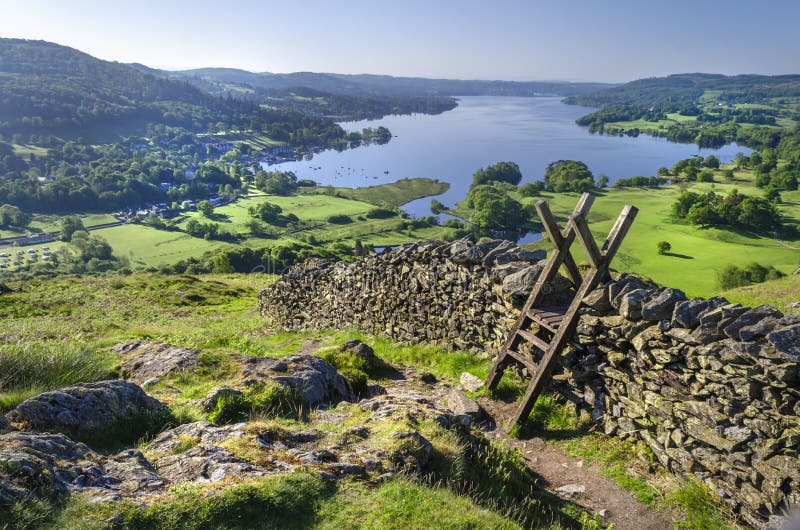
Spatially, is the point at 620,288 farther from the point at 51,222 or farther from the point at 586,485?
the point at 51,222

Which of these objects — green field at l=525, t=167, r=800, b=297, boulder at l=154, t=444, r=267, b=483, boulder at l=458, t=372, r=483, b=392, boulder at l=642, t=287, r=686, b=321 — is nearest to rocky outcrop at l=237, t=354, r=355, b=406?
boulder at l=154, t=444, r=267, b=483

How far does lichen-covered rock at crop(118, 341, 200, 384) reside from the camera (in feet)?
32.7

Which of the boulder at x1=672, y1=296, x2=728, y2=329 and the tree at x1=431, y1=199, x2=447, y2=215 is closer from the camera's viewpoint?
the boulder at x1=672, y1=296, x2=728, y2=329

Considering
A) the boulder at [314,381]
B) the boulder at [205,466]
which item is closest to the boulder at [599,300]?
the boulder at [314,381]

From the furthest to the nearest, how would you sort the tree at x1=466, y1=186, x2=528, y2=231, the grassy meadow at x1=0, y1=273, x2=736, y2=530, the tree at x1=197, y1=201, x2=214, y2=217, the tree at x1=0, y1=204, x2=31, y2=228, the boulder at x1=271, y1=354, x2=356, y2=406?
the tree at x1=197, y1=201, x2=214, y2=217 → the tree at x1=0, y1=204, x2=31, y2=228 → the tree at x1=466, y1=186, x2=528, y2=231 → the boulder at x1=271, y1=354, x2=356, y2=406 → the grassy meadow at x1=0, y1=273, x2=736, y2=530

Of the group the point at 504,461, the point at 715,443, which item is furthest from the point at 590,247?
the point at 504,461

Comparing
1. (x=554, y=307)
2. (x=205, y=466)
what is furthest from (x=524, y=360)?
(x=205, y=466)

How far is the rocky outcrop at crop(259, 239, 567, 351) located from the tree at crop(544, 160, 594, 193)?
127384 mm

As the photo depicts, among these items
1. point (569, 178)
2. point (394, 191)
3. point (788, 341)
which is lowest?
point (394, 191)

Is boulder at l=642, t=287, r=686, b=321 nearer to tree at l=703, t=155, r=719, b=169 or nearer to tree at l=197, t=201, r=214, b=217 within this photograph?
tree at l=197, t=201, r=214, b=217

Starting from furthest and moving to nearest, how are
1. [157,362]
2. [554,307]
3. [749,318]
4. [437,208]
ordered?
[437,208] → [157,362] → [554,307] → [749,318]

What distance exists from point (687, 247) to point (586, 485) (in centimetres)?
7966

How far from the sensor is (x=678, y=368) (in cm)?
682

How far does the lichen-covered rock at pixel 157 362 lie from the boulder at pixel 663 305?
9.23 meters
